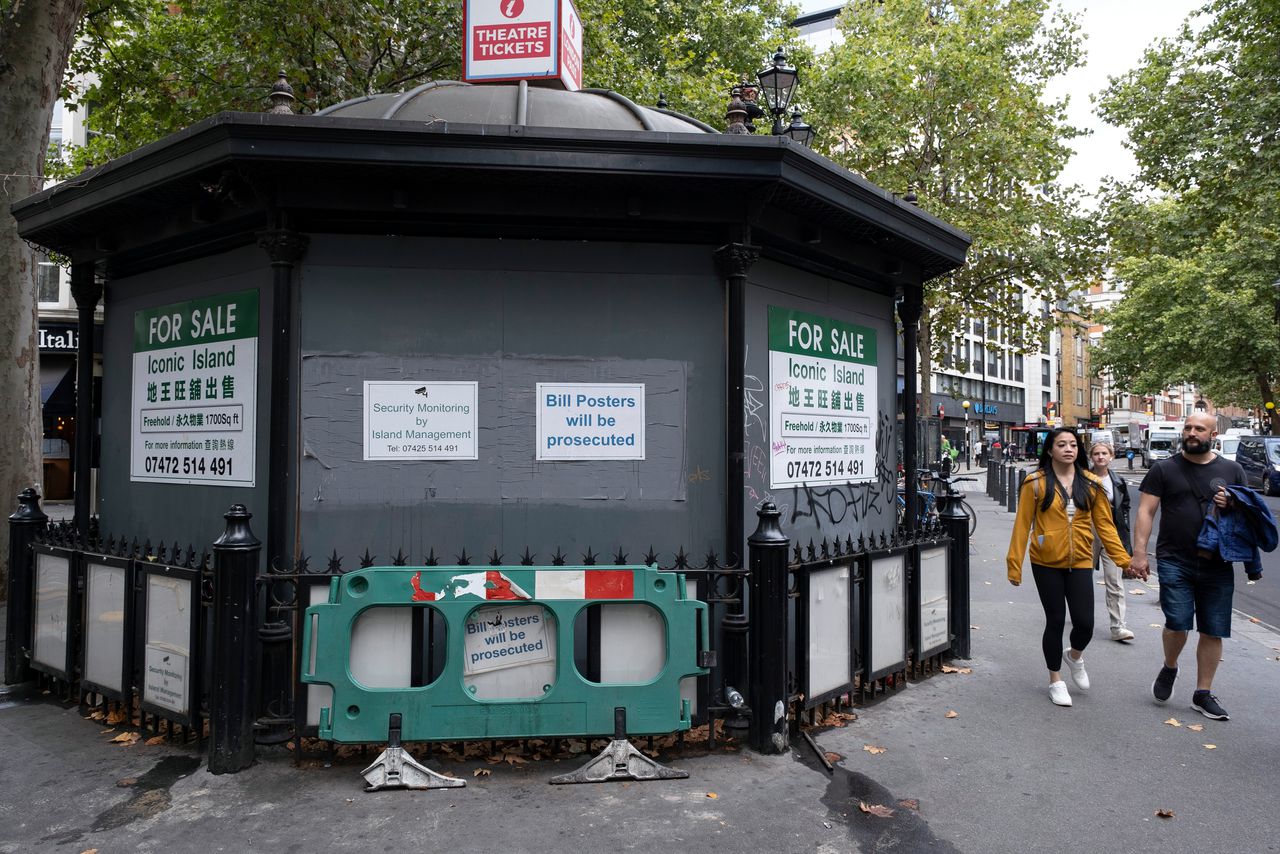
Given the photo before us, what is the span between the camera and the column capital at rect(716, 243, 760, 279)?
518 centimetres

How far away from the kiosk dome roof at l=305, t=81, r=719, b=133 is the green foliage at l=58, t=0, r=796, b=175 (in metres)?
7.38

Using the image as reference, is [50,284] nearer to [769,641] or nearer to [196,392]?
[196,392]

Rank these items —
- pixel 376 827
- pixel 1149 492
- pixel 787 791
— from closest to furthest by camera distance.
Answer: pixel 376 827, pixel 787 791, pixel 1149 492

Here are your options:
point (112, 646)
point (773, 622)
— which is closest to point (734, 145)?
point (773, 622)

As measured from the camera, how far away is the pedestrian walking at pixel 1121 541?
7.62m

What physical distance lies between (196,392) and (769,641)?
4.22 m

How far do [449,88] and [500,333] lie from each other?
252 cm

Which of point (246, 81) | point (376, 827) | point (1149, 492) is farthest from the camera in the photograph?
point (246, 81)

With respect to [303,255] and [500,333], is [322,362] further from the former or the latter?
[500,333]

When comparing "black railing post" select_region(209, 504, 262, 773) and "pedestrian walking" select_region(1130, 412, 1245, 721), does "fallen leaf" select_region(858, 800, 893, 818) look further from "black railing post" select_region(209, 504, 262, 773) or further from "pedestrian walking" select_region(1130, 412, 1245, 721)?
"black railing post" select_region(209, 504, 262, 773)

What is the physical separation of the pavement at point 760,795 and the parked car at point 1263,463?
27.6 metres

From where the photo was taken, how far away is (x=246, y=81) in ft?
46.5

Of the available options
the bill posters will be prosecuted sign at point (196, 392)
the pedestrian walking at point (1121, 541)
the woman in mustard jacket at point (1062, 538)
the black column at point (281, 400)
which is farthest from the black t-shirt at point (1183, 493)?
the bill posters will be prosecuted sign at point (196, 392)

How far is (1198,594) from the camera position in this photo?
534 centimetres
